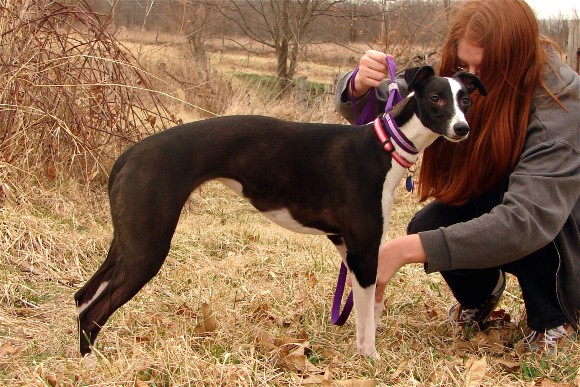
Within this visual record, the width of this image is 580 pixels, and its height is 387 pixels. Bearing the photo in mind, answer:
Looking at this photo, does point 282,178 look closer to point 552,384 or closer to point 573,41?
point 552,384

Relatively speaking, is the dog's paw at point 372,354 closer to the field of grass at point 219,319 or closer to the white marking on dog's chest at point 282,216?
the field of grass at point 219,319

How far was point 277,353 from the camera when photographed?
2881 mm

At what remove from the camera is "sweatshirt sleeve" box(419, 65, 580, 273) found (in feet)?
9.16

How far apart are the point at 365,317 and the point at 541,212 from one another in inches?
33.7

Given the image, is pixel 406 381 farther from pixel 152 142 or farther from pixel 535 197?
pixel 152 142

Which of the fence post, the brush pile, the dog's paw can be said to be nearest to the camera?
the dog's paw

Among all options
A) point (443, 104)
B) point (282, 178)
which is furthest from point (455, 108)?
point (282, 178)

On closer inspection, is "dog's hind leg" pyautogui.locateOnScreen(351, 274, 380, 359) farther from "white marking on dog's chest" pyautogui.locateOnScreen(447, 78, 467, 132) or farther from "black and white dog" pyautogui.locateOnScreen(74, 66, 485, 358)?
"white marking on dog's chest" pyautogui.locateOnScreen(447, 78, 467, 132)

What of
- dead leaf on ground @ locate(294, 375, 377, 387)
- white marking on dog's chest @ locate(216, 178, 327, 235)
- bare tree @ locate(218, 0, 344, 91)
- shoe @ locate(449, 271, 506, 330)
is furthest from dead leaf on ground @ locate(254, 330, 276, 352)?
bare tree @ locate(218, 0, 344, 91)

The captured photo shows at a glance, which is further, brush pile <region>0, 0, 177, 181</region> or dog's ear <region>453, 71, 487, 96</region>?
brush pile <region>0, 0, 177, 181</region>

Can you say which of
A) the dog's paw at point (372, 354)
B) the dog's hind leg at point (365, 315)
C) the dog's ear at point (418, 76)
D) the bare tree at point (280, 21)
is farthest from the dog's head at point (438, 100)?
the bare tree at point (280, 21)

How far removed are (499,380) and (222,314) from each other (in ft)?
4.41

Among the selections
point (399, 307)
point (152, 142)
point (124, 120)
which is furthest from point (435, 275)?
point (124, 120)

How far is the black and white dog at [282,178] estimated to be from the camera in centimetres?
270
